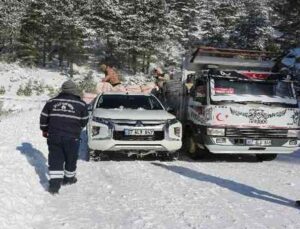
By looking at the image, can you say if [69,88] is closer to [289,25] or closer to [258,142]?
[258,142]

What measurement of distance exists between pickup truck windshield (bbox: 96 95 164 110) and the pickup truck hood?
479mm

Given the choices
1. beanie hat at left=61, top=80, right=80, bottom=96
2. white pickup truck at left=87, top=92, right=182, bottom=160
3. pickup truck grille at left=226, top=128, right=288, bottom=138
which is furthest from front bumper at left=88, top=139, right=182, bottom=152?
beanie hat at left=61, top=80, right=80, bottom=96

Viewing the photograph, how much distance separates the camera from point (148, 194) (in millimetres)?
8234

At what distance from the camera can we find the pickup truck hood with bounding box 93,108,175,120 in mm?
11455

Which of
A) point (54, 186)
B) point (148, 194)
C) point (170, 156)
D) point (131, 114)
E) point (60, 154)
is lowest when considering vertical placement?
point (170, 156)

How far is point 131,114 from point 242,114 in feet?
7.60

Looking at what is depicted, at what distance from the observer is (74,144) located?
8.48 meters

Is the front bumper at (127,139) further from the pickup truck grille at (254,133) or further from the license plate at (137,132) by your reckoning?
the pickup truck grille at (254,133)

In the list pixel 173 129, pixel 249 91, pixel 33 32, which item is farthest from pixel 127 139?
pixel 33 32

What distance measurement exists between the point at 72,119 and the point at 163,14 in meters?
56.7

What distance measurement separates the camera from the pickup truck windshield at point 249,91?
12047mm

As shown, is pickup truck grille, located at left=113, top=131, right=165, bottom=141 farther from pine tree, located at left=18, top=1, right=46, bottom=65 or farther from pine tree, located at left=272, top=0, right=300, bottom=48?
pine tree, located at left=18, top=1, right=46, bottom=65

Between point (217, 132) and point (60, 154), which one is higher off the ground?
point (60, 154)

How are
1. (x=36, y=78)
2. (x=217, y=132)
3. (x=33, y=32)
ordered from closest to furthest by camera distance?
(x=217, y=132) → (x=36, y=78) → (x=33, y=32)
